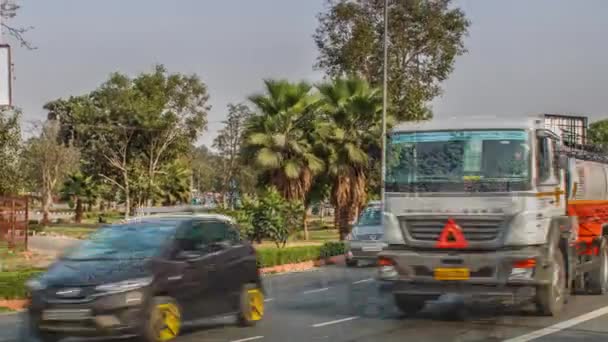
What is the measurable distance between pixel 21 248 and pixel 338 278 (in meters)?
17.6

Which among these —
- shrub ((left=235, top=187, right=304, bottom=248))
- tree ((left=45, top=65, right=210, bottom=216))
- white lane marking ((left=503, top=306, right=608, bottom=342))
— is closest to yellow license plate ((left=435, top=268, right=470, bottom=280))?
white lane marking ((left=503, top=306, right=608, bottom=342))

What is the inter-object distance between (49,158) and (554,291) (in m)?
68.1

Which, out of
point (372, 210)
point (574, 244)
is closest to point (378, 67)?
point (372, 210)

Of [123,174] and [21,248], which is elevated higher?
[123,174]

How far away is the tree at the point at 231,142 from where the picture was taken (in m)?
74.2

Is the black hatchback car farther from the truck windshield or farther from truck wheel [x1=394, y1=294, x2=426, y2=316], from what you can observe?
the truck windshield

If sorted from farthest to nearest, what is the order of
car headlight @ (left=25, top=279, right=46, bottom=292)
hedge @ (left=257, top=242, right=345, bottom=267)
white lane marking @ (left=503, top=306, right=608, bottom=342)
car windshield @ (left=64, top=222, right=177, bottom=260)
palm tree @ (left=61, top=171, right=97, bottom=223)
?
palm tree @ (left=61, top=171, right=97, bottom=223)
hedge @ (left=257, top=242, right=345, bottom=267)
white lane marking @ (left=503, top=306, right=608, bottom=342)
car windshield @ (left=64, top=222, right=177, bottom=260)
car headlight @ (left=25, top=279, right=46, bottom=292)

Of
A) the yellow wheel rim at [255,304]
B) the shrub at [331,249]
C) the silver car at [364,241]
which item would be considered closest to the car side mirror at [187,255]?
the yellow wheel rim at [255,304]

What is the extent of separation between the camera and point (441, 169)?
14234 mm

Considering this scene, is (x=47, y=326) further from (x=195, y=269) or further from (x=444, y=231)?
(x=444, y=231)

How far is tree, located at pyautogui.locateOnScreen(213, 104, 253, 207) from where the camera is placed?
74.2 meters

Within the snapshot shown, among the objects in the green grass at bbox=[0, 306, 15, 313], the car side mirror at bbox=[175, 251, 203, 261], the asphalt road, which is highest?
the car side mirror at bbox=[175, 251, 203, 261]

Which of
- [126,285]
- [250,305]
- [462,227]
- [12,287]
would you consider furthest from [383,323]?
[12,287]

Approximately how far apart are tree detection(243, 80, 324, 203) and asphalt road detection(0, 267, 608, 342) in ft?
57.5
